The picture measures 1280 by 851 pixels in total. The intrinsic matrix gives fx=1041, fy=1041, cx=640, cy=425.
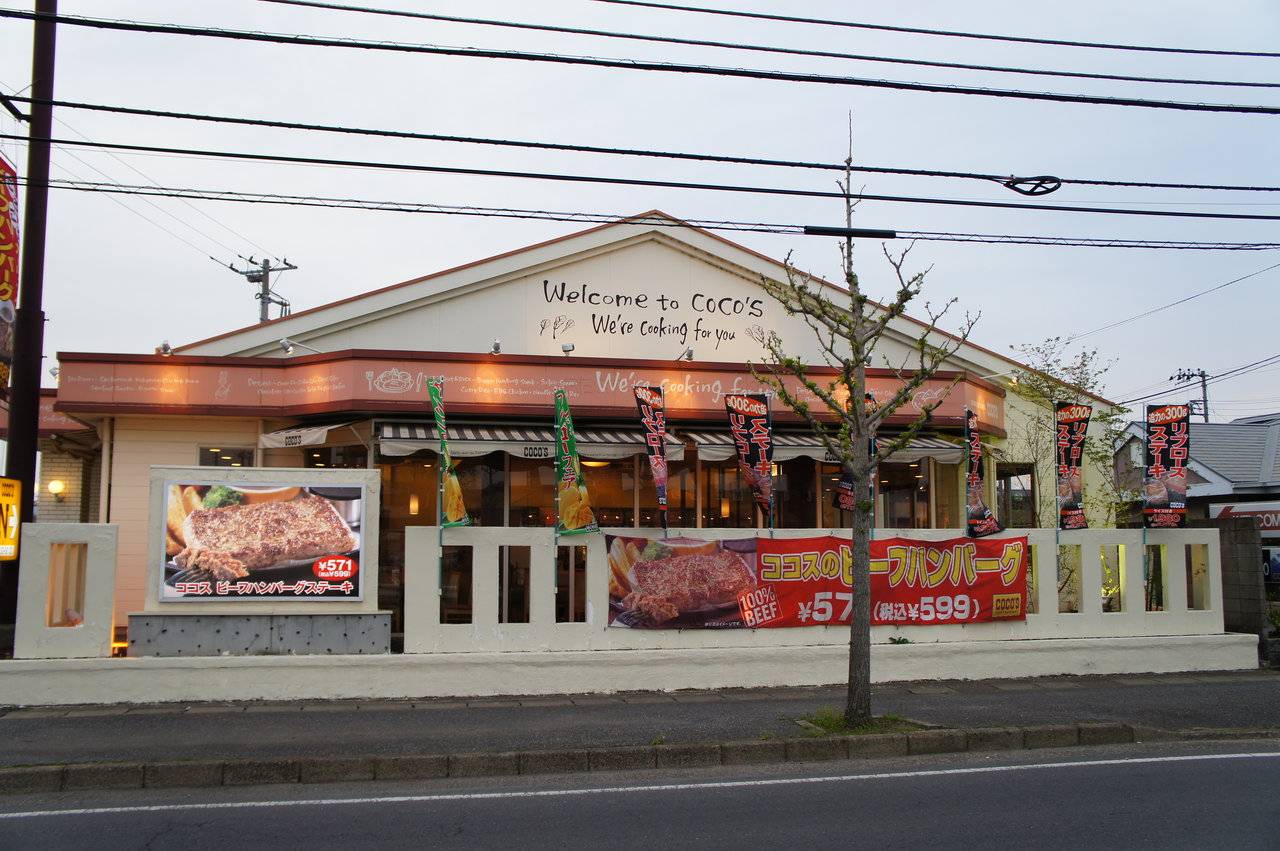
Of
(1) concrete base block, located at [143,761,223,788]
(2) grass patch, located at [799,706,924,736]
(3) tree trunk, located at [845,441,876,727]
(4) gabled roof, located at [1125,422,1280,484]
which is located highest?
(4) gabled roof, located at [1125,422,1280,484]

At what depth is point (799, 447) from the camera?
16312mm

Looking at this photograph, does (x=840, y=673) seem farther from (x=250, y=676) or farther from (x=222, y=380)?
(x=222, y=380)

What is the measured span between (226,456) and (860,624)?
11.0m

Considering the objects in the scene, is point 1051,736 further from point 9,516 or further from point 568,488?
point 9,516

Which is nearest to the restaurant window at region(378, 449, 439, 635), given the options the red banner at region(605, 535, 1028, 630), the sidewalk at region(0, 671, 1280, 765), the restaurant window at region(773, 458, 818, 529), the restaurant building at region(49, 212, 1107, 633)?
the restaurant building at region(49, 212, 1107, 633)

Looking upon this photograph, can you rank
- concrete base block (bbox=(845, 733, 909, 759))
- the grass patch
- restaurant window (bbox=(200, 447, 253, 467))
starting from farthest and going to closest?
restaurant window (bbox=(200, 447, 253, 467)), the grass patch, concrete base block (bbox=(845, 733, 909, 759))

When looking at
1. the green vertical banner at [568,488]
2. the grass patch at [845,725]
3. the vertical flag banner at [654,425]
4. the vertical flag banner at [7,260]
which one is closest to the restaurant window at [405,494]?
the green vertical banner at [568,488]

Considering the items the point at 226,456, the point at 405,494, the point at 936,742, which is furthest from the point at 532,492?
the point at 936,742

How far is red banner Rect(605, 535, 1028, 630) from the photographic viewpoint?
13734 mm

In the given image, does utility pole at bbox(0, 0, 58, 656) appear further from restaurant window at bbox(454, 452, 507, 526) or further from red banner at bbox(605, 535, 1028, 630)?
red banner at bbox(605, 535, 1028, 630)

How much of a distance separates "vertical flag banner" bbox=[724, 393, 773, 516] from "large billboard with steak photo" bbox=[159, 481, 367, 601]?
5097 mm

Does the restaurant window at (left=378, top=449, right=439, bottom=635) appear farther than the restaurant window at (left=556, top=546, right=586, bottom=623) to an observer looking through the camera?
Yes

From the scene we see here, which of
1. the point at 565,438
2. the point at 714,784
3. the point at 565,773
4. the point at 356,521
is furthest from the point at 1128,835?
the point at 356,521

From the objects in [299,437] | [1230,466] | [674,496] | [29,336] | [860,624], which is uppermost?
[29,336]
